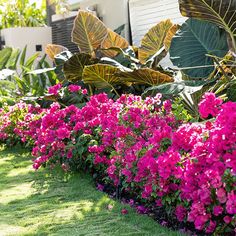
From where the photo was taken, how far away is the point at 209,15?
568cm

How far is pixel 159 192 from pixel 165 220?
539 mm

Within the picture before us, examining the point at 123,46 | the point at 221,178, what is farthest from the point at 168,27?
the point at 221,178

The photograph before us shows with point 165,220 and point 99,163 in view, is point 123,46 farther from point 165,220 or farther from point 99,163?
point 165,220

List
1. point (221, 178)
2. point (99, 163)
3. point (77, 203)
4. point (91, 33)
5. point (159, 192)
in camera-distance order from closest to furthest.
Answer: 1. point (221, 178)
2. point (159, 192)
3. point (77, 203)
4. point (99, 163)
5. point (91, 33)

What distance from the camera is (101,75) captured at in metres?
6.93

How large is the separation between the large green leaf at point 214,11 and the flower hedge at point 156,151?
1.04 metres

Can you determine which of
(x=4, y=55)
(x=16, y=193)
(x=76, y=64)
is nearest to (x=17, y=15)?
(x=4, y=55)

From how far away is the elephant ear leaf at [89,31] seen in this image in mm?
8336

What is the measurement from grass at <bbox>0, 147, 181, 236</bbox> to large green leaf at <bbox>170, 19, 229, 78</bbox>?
1719 millimetres

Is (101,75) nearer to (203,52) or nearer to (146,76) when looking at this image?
(146,76)

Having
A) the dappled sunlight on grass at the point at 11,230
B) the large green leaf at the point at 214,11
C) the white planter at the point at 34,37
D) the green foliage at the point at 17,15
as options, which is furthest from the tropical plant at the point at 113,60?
the green foliage at the point at 17,15

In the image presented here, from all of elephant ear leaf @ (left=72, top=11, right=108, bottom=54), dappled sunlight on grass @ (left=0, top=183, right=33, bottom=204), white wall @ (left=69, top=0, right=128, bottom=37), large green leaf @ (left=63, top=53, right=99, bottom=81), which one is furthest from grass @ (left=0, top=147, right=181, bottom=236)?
white wall @ (left=69, top=0, right=128, bottom=37)

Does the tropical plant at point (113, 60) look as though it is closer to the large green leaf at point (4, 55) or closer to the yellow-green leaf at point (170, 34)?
the yellow-green leaf at point (170, 34)

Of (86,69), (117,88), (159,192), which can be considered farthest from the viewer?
(117,88)
